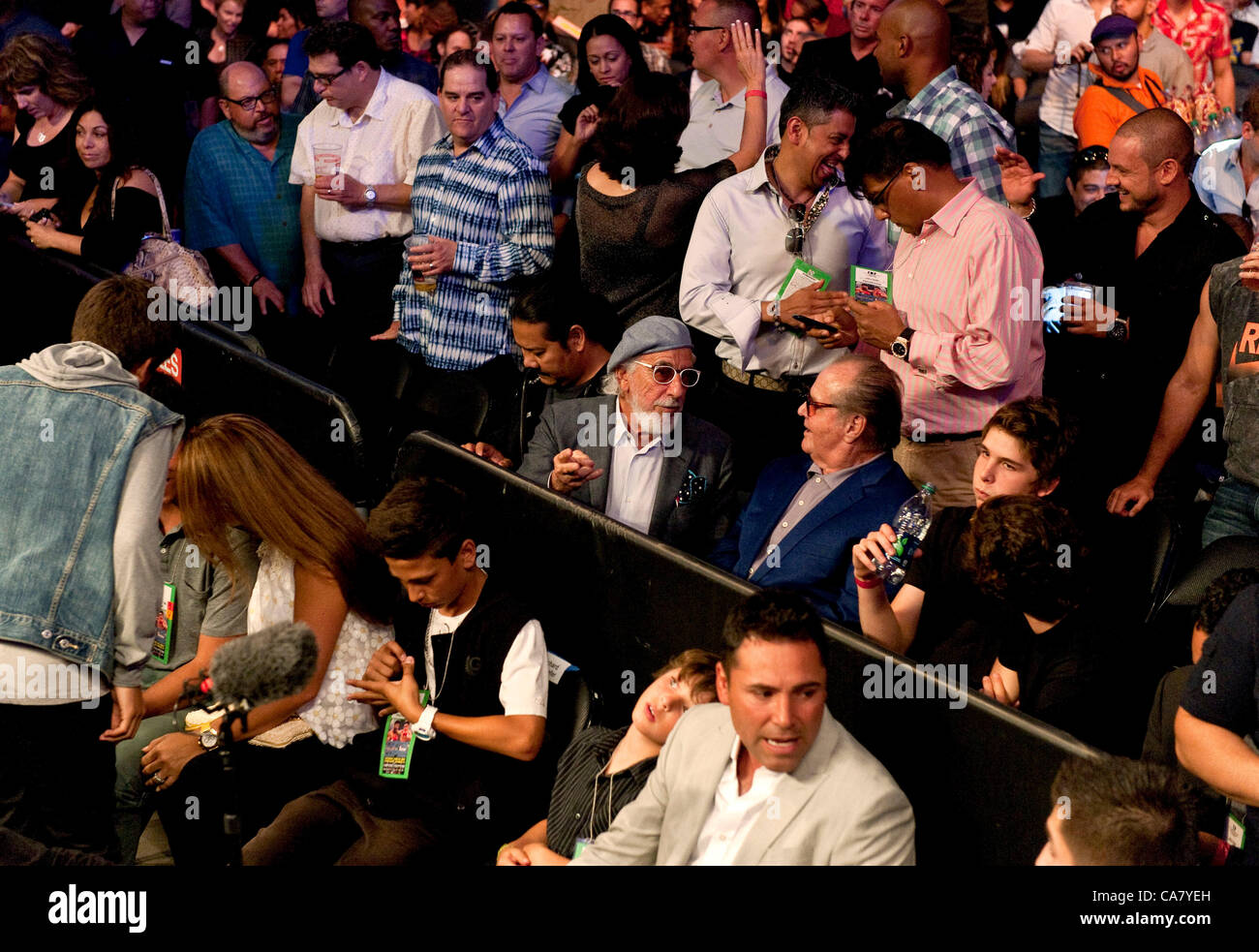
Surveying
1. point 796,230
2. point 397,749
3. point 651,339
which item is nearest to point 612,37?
point 796,230

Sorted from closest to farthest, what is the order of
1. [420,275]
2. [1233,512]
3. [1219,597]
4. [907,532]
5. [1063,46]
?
[1219,597], [907,532], [1233,512], [420,275], [1063,46]

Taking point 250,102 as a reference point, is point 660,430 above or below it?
below

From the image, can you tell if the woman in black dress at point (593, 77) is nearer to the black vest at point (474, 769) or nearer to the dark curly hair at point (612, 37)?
the dark curly hair at point (612, 37)

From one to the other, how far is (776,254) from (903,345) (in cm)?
76

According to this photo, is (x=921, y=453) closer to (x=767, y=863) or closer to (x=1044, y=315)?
(x=1044, y=315)

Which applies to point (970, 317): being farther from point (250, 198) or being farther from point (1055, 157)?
point (250, 198)

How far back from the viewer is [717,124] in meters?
6.37

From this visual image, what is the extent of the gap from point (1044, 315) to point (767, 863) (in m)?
2.76

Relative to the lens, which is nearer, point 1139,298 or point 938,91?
point 1139,298

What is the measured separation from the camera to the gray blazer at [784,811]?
2869 millimetres

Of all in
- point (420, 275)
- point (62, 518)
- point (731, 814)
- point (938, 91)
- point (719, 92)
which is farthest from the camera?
point (719, 92)

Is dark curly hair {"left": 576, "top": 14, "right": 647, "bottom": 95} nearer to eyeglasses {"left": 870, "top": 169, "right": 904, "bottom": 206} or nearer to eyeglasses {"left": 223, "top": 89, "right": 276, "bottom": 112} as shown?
eyeglasses {"left": 223, "top": 89, "right": 276, "bottom": 112}

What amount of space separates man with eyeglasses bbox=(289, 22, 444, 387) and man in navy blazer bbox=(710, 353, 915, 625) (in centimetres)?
289

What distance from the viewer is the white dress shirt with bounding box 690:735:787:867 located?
3008mm
